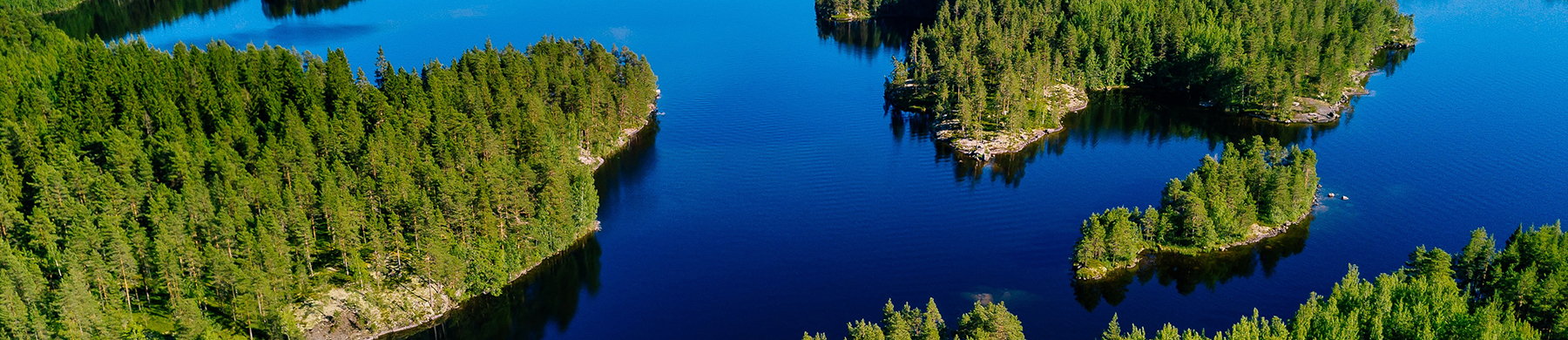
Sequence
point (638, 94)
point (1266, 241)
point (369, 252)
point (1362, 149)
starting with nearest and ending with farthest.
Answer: point (369, 252), point (1266, 241), point (1362, 149), point (638, 94)

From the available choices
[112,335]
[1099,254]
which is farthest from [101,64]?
[1099,254]

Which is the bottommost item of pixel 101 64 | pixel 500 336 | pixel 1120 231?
pixel 500 336

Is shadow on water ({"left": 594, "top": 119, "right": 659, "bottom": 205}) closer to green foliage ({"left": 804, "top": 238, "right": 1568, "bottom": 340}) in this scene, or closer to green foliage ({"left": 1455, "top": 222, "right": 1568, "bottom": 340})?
green foliage ({"left": 804, "top": 238, "right": 1568, "bottom": 340})

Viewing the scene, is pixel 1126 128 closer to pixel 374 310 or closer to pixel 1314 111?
pixel 1314 111

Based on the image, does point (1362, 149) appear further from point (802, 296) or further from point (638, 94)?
point (638, 94)

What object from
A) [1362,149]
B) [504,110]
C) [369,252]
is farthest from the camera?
[1362,149]

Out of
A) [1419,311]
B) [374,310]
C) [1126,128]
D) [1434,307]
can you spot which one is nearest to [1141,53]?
[1126,128]
